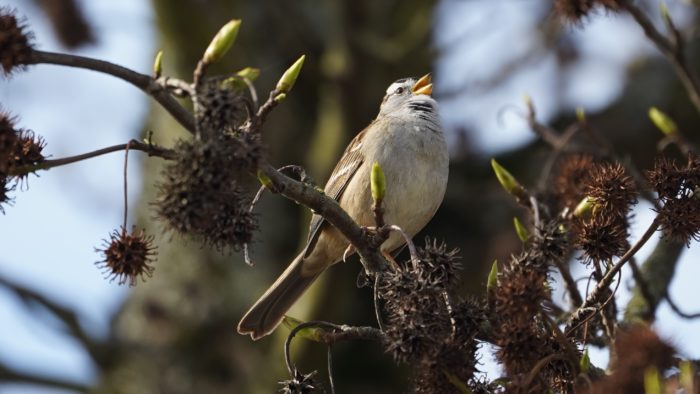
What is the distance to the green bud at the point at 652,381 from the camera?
2.01 metres

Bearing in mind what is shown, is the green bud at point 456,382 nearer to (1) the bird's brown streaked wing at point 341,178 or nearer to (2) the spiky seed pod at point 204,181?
(2) the spiky seed pod at point 204,181

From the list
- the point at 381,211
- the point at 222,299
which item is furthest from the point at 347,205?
the point at 222,299

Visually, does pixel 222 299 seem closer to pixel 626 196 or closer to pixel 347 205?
pixel 347 205

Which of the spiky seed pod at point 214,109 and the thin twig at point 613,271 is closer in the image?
the spiky seed pod at point 214,109

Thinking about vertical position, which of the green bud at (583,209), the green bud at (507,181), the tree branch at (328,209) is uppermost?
the green bud at (507,181)

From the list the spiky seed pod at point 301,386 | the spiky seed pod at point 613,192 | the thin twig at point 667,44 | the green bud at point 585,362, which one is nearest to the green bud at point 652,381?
the green bud at point 585,362

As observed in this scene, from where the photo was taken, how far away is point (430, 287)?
2580mm

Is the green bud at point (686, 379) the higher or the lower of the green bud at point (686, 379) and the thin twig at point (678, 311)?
the lower

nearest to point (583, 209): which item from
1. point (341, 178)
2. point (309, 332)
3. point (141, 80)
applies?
point (309, 332)

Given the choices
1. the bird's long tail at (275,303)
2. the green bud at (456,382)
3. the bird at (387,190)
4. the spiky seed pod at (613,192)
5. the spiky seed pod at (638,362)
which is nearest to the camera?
the spiky seed pod at (638,362)

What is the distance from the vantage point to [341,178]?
5.07 meters

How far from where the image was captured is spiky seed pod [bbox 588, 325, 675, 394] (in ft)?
7.22

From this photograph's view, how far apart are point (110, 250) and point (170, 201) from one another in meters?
0.31

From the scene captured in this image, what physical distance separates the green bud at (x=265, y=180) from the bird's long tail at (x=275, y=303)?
1.66 metres
